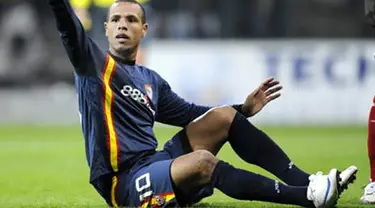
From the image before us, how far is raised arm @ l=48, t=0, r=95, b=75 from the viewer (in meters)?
4.78

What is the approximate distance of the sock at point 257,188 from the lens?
4.91 m

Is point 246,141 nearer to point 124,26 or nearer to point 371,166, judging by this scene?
point 124,26

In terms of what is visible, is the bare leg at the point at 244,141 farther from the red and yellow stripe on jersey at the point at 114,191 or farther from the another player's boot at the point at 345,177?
the red and yellow stripe on jersey at the point at 114,191

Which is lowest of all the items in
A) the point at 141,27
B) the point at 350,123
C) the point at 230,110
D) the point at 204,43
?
the point at 350,123

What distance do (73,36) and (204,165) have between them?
0.96m

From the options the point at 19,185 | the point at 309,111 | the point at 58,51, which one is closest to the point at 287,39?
the point at 309,111

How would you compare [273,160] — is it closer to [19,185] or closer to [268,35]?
[19,185]

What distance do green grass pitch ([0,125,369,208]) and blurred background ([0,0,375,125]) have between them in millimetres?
1026

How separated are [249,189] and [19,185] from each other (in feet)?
11.5

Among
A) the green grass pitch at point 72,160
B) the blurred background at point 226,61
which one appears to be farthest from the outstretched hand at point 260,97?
the blurred background at point 226,61

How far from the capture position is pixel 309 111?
15930 millimetres

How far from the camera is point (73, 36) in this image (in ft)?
16.0

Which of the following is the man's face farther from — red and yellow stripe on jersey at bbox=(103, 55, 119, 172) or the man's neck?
Result: red and yellow stripe on jersey at bbox=(103, 55, 119, 172)

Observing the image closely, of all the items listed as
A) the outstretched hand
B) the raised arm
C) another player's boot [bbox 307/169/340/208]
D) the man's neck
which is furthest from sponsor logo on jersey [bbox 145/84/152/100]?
another player's boot [bbox 307/169/340/208]
